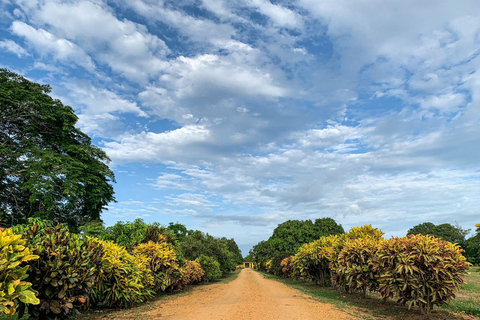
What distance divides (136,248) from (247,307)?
5.95 meters

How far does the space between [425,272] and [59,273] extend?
911 cm

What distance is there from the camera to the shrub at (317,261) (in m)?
15.8

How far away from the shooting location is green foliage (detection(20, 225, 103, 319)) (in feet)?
18.7

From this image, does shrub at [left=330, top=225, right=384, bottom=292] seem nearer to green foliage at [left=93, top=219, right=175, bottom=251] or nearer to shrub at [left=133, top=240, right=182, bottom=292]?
shrub at [left=133, top=240, right=182, bottom=292]

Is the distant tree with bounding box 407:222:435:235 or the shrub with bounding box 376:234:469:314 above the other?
the distant tree with bounding box 407:222:435:235

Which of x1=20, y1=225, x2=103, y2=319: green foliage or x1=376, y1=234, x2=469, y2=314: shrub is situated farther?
x1=376, y1=234, x2=469, y2=314: shrub

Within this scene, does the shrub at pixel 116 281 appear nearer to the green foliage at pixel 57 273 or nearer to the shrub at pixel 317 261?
the green foliage at pixel 57 273

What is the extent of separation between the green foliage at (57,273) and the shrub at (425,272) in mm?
8196

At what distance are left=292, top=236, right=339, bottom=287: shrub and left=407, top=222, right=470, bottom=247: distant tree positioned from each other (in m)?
41.0

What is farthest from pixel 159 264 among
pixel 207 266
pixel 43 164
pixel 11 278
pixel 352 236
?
pixel 43 164

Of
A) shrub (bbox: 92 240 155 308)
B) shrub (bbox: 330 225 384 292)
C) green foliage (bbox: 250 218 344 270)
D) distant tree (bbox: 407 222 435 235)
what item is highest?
distant tree (bbox: 407 222 435 235)

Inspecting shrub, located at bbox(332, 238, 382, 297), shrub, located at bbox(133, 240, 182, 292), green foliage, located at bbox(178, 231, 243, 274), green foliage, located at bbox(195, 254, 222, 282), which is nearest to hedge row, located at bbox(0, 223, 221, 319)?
shrub, located at bbox(133, 240, 182, 292)

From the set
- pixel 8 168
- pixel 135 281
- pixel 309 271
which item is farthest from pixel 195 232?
pixel 135 281

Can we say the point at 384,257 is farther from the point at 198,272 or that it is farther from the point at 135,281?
the point at 198,272
